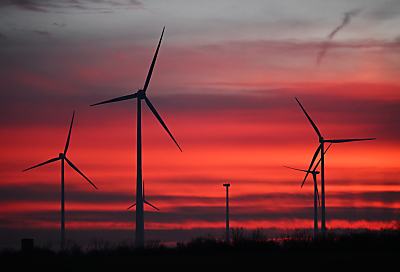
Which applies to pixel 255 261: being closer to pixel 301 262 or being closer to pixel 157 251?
pixel 301 262

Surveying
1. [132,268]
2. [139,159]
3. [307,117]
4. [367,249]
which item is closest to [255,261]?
[132,268]

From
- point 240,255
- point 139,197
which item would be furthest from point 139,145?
point 240,255

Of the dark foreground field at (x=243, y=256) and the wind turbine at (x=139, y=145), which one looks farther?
the wind turbine at (x=139, y=145)

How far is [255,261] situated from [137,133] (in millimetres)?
32524

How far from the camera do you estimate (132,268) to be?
4553cm

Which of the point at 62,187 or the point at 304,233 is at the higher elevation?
the point at 62,187

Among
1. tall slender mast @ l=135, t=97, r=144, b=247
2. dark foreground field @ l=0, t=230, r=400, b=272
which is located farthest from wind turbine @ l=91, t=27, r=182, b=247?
dark foreground field @ l=0, t=230, r=400, b=272

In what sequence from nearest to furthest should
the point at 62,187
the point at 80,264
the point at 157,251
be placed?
the point at 80,264 → the point at 157,251 → the point at 62,187

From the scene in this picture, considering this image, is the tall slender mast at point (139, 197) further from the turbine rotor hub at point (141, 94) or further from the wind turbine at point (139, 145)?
the turbine rotor hub at point (141, 94)

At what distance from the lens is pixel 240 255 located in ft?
178

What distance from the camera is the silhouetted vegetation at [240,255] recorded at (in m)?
45.3

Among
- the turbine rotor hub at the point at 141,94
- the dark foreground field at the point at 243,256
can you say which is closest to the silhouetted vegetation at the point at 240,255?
the dark foreground field at the point at 243,256

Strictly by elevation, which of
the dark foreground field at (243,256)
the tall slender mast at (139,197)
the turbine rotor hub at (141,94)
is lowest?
the dark foreground field at (243,256)

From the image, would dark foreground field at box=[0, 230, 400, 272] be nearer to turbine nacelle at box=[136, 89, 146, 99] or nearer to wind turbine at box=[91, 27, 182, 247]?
wind turbine at box=[91, 27, 182, 247]
